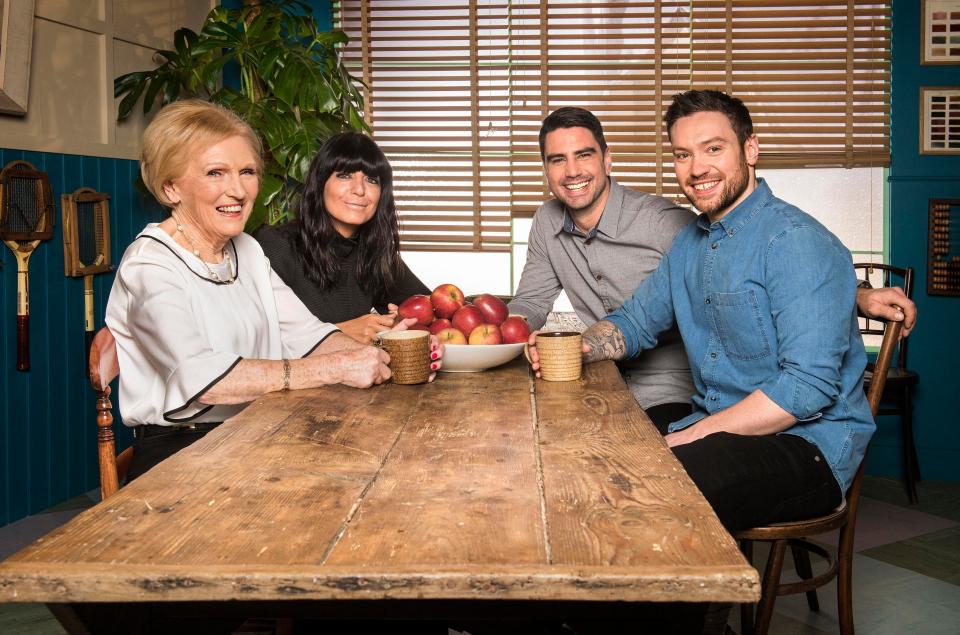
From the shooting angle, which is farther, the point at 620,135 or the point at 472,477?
the point at 620,135

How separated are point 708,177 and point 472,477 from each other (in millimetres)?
1215

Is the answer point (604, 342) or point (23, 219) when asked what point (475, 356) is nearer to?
point (604, 342)

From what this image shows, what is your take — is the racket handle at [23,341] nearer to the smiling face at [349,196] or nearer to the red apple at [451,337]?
the smiling face at [349,196]

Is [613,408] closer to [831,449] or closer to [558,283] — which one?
[831,449]

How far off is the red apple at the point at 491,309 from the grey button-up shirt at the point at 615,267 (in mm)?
681

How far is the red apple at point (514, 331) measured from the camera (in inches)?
88.5

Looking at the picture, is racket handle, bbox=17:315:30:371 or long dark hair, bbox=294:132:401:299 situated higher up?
long dark hair, bbox=294:132:401:299

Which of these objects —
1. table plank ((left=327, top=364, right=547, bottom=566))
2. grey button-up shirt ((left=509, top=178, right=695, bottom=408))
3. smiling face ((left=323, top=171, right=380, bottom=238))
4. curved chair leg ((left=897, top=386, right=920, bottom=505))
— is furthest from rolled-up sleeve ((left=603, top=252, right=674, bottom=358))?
curved chair leg ((left=897, top=386, right=920, bottom=505))

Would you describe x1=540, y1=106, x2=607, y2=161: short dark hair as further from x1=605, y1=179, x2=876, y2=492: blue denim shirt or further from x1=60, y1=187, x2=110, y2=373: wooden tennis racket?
x1=60, y1=187, x2=110, y2=373: wooden tennis racket

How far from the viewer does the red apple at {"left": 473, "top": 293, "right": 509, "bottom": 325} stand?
2279 mm

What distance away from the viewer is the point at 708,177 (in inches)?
87.3

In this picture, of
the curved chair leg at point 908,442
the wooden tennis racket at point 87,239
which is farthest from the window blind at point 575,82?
the wooden tennis racket at point 87,239

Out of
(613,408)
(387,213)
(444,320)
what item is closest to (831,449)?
(613,408)

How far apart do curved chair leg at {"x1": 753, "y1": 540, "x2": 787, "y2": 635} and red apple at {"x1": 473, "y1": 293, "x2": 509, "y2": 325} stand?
0.83m
